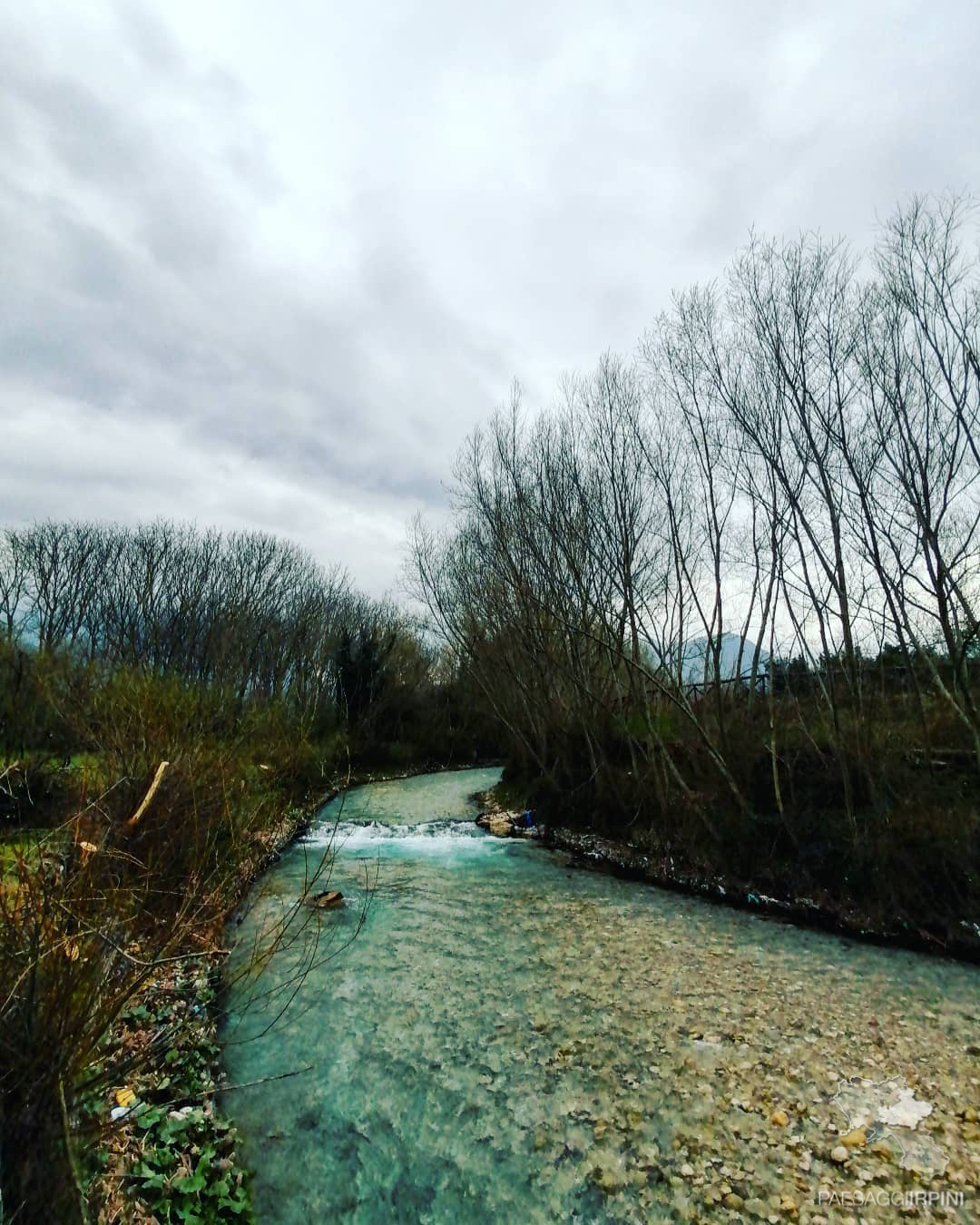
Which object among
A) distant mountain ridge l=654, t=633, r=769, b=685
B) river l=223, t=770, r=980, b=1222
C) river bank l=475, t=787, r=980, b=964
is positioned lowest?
river l=223, t=770, r=980, b=1222

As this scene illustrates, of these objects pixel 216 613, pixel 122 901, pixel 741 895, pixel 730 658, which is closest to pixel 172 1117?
pixel 122 901

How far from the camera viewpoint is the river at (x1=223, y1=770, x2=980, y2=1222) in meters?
3.92

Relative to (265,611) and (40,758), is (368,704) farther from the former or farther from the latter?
(40,758)

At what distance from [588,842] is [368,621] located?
2556cm

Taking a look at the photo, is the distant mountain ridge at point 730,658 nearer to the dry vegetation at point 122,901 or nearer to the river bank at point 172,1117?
the dry vegetation at point 122,901

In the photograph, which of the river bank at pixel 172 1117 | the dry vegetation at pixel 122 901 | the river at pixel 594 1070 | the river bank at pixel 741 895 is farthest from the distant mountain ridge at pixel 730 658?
the river bank at pixel 172 1117

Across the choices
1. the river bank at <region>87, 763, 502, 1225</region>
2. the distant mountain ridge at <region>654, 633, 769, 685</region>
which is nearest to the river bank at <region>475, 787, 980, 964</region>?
the distant mountain ridge at <region>654, 633, 769, 685</region>

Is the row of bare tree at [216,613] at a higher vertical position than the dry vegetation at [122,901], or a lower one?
higher

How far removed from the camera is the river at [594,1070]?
3.92 meters

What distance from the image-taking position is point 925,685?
1117 centimetres

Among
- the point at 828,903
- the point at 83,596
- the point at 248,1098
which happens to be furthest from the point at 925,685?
the point at 83,596

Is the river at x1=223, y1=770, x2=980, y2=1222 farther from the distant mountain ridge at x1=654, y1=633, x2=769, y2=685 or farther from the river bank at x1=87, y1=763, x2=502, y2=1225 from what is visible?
the distant mountain ridge at x1=654, y1=633, x2=769, y2=685

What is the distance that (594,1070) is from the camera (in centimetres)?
509

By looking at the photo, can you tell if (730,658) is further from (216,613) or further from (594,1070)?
(216,613)
